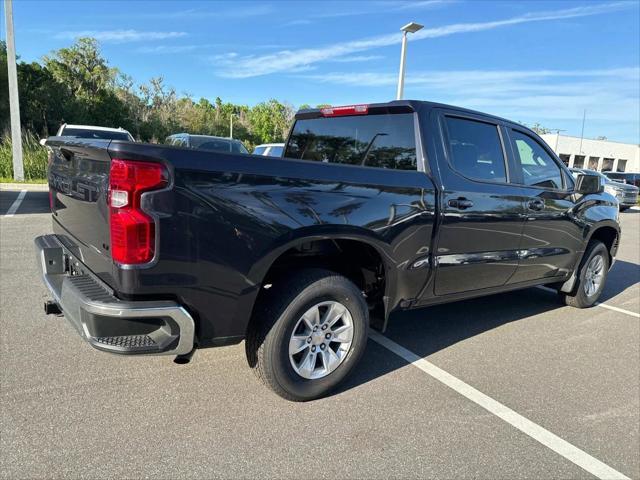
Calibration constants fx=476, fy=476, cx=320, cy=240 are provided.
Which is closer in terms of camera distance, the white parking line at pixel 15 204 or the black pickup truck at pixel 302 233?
the black pickup truck at pixel 302 233

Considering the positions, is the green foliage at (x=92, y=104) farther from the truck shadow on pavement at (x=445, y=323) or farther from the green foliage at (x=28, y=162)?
the truck shadow on pavement at (x=445, y=323)

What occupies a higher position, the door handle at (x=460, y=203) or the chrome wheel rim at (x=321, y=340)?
the door handle at (x=460, y=203)

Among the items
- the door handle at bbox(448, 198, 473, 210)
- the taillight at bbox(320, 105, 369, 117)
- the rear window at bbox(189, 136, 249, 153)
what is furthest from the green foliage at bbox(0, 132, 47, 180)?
the door handle at bbox(448, 198, 473, 210)

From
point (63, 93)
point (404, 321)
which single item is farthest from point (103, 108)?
point (404, 321)

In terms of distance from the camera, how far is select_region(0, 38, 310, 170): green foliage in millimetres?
27141

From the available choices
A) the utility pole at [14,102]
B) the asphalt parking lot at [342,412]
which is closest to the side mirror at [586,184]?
the asphalt parking lot at [342,412]

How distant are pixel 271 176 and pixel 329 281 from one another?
80cm

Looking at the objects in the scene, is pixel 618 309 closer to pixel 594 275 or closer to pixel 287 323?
pixel 594 275

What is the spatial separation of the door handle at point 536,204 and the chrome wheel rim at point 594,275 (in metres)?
1.53

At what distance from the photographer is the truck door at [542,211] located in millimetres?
4340

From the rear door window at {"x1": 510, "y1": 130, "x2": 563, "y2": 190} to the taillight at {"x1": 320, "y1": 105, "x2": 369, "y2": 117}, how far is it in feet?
4.69

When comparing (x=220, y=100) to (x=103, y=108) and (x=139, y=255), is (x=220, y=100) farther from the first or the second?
(x=139, y=255)

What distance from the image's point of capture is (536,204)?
437 centimetres

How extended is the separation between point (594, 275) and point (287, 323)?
4.40 meters
